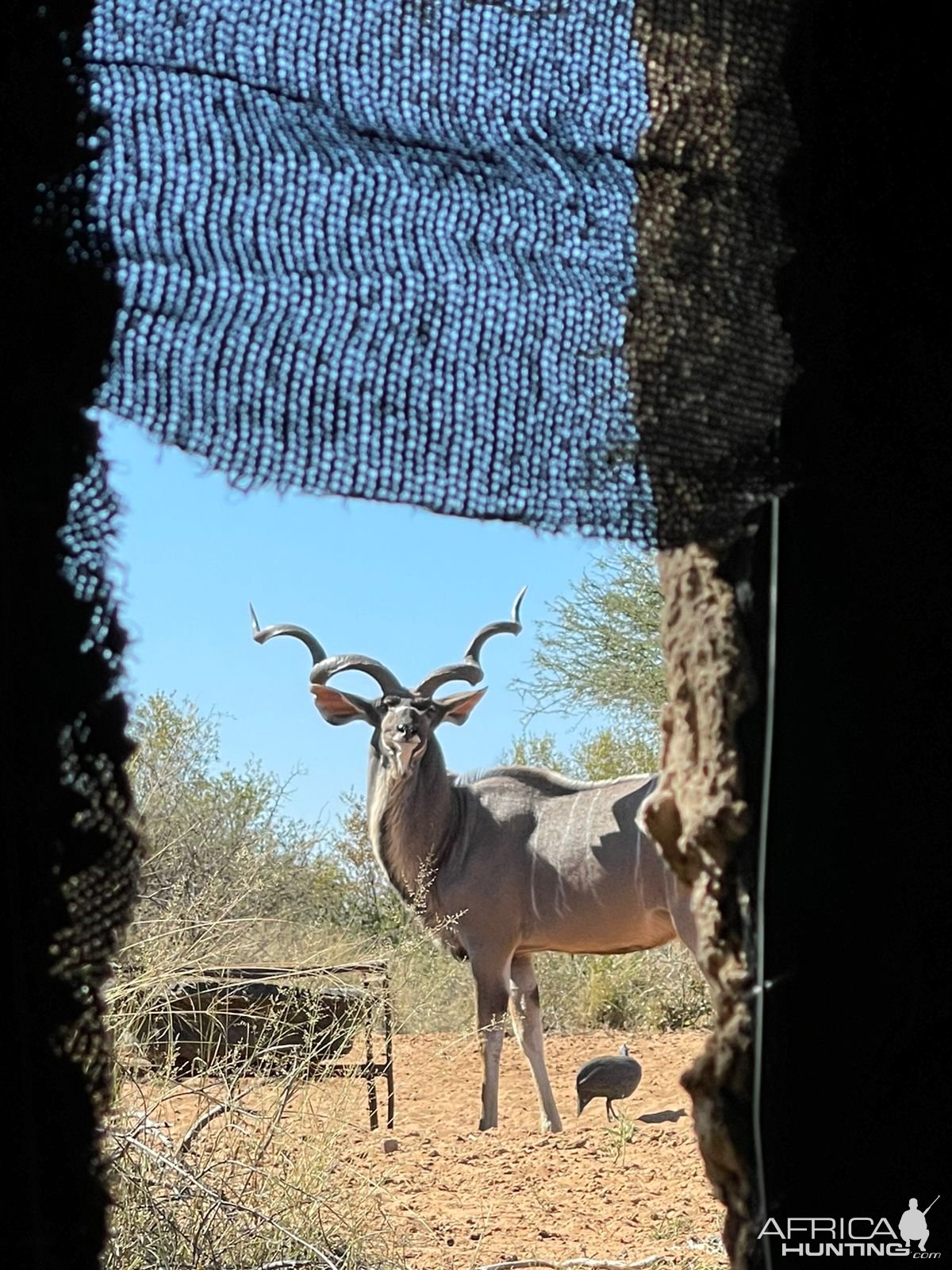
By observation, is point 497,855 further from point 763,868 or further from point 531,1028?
point 763,868

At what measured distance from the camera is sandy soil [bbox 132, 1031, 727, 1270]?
11.3ft

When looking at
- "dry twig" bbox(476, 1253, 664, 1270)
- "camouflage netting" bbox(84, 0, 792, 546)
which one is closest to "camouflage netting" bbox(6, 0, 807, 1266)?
"camouflage netting" bbox(84, 0, 792, 546)

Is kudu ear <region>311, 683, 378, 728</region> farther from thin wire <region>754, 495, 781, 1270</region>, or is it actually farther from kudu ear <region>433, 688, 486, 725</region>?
thin wire <region>754, 495, 781, 1270</region>

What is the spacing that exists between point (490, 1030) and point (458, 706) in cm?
154

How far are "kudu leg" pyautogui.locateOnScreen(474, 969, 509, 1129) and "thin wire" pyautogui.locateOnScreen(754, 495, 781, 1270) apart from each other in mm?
4561

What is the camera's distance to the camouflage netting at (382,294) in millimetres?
712

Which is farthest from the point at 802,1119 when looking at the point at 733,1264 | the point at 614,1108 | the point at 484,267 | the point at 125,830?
the point at 614,1108

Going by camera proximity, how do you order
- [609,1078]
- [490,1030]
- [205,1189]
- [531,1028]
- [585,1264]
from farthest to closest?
[531,1028], [490,1030], [609,1078], [585,1264], [205,1189]

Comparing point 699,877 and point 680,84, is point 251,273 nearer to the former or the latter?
point 680,84

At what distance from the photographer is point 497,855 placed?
5.96m

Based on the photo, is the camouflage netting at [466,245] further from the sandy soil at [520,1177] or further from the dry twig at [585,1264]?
the dry twig at [585,1264]

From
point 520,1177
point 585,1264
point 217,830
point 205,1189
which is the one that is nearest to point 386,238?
point 205,1189

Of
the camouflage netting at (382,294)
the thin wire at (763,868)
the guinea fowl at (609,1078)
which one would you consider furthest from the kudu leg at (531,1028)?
the camouflage netting at (382,294)

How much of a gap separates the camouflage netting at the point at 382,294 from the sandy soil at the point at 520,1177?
1.94 m
